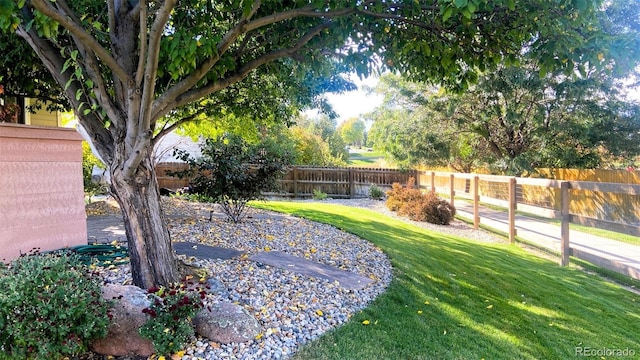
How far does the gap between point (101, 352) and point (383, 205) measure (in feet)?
41.6

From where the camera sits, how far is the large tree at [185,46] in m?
2.94

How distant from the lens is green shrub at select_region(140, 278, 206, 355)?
8.93 ft

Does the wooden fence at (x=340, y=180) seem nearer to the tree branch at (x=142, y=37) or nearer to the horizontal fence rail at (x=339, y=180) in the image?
the horizontal fence rail at (x=339, y=180)

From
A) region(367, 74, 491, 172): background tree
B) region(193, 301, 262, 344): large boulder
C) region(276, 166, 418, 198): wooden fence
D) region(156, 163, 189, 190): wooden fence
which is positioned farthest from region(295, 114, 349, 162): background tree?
region(193, 301, 262, 344): large boulder

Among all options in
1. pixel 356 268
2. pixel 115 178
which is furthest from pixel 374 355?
pixel 115 178

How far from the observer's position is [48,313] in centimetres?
250

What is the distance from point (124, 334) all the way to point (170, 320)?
1.28 feet

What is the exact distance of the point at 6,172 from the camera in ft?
13.9

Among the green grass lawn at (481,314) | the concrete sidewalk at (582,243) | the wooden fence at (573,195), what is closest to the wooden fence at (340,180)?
the wooden fence at (573,195)

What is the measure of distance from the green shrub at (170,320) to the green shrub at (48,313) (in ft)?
0.99

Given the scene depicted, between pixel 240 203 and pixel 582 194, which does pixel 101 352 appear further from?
pixel 582 194

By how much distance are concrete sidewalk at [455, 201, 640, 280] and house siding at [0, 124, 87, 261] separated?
7460 mm

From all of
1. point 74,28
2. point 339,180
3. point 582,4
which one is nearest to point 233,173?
point 74,28

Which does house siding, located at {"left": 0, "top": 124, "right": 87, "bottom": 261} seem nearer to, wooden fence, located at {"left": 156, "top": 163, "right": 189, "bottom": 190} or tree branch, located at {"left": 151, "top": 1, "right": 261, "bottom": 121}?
tree branch, located at {"left": 151, "top": 1, "right": 261, "bottom": 121}
